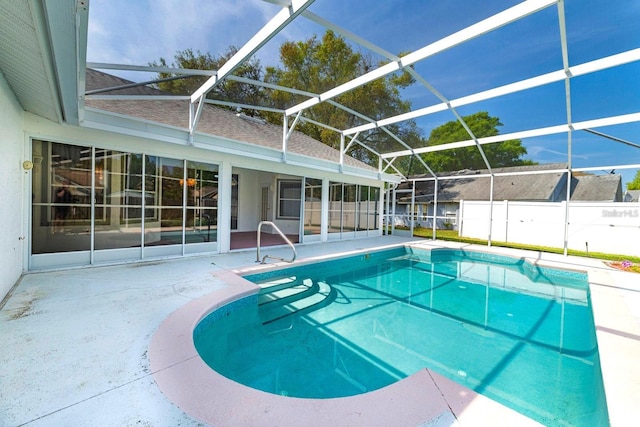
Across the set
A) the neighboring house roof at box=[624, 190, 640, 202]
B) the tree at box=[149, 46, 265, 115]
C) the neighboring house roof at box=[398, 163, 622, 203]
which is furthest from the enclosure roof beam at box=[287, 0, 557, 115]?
the neighboring house roof at box=[624, 190, 640, 202]

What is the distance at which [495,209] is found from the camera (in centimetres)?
1357

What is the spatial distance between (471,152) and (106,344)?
2836cm

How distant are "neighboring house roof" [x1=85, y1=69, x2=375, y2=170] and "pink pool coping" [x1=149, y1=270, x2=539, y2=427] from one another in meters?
5.65

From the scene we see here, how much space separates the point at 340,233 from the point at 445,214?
12.8m

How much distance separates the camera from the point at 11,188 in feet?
13.3

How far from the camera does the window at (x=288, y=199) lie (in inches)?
458

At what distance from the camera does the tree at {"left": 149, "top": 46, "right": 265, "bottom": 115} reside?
5.40 meters

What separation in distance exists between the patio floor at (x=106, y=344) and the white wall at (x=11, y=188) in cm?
36

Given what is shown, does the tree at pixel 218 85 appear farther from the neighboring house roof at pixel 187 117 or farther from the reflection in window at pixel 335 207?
the reflection in window at pixel 335 207

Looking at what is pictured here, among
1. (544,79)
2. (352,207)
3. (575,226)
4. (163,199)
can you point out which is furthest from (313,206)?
(575,226)

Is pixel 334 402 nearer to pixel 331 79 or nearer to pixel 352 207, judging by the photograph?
pixel 331 79

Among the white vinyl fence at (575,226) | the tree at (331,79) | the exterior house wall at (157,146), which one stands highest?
the tree at (331,79)

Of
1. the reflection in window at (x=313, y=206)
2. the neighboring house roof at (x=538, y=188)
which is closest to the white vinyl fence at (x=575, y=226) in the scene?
the neighboring house roof at (x=538, y=188)

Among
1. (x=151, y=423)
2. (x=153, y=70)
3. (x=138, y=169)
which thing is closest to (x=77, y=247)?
(x=138, y=169)
